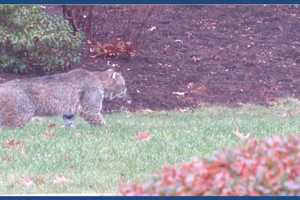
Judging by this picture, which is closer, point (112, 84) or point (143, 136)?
point (143, 136)

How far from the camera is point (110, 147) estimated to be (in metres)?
10.5

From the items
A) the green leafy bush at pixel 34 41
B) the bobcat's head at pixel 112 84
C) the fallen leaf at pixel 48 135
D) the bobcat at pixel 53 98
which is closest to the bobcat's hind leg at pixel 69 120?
the bobcat at pixel 53 98

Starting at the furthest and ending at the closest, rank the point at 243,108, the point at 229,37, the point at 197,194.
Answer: the point at 229,37
the point at 243,108
the point at 197,194

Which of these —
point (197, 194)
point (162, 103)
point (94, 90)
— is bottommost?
point (162, 103)

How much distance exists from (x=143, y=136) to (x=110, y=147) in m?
0.90

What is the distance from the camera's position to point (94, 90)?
43.4ft

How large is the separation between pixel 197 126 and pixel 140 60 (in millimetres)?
5731

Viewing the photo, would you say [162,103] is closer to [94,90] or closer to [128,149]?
[94,90]

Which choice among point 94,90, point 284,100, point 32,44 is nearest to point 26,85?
point 94,90

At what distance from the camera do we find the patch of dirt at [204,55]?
54.2 ft

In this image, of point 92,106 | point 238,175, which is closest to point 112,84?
point 92,106

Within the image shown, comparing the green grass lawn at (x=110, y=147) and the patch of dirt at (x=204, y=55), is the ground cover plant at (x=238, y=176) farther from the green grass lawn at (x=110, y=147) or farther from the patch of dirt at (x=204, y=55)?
the patch of dirt at (x=204, y=55)

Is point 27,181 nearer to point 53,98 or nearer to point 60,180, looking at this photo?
point 60,180

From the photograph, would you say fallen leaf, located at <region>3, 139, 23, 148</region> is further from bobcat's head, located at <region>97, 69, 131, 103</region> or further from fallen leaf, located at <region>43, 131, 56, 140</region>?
bobcat's head, located at <region>97, 69, 131, 103</region>
